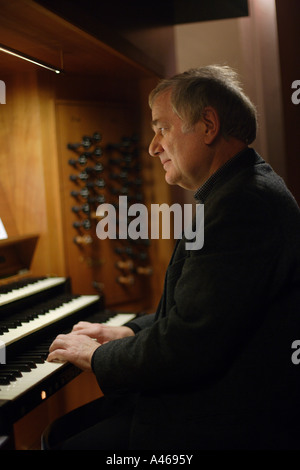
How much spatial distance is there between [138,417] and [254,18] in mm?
3210

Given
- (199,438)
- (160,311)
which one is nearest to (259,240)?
(160,311)

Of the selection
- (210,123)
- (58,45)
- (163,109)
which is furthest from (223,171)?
(58,45)

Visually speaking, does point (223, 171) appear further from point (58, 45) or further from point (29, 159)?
point (29, 159)

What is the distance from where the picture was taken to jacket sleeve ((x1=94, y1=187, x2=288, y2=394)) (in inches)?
53.2

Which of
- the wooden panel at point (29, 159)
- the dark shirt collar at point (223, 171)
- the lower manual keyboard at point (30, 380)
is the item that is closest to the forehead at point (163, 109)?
the dark shirt collar at point (223, 171)

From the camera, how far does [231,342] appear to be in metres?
1.37

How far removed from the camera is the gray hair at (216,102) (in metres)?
1.65

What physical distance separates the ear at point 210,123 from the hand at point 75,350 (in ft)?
2.54

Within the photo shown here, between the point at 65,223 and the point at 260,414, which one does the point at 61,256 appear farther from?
the point at 260,414

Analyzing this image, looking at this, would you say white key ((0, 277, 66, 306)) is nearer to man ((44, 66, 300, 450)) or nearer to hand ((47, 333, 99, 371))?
hand ((47, 333, 99, 371))

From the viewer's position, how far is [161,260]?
3.68m

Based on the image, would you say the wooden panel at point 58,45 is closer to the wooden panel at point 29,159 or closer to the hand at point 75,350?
the wooden panel at point 29,159

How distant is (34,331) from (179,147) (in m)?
0.96

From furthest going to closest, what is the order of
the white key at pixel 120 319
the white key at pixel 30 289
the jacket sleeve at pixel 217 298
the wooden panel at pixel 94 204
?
the wooden panel at pixel 94 204, the white key at pixel 120 319, the white key at pixel 30 289, the jacket sleeve at pixel 217 298
